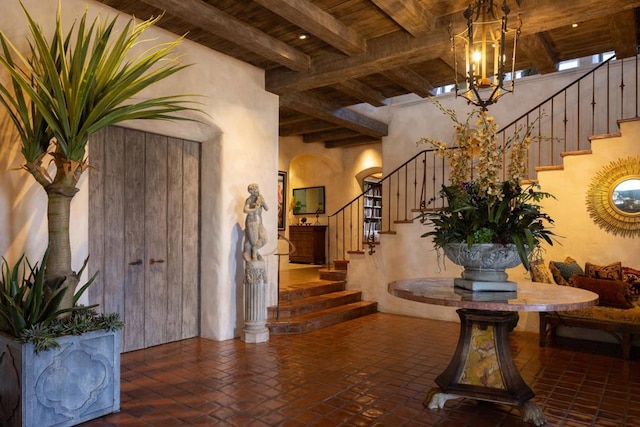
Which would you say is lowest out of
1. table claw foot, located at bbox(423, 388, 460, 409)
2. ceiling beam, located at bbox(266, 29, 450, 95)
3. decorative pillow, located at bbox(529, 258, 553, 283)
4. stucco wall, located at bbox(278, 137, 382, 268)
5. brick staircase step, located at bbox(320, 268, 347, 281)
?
table claw foot, located at bbox(423, 388, 460, 409)

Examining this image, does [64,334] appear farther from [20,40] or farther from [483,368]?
[483,368]

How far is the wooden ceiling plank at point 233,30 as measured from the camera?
3.61m

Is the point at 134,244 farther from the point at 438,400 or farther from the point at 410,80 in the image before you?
the point at 410,80

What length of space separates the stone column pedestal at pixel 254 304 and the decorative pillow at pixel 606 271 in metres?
3.60

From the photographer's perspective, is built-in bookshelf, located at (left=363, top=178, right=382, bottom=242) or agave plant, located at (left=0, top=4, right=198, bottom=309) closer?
agave plant, located at (left=0, top=4, right=198, bottom=309)

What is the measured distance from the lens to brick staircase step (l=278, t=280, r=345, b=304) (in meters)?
5.88

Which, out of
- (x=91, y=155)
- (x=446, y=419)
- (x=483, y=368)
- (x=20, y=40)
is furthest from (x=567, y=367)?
(x=20, y=40)

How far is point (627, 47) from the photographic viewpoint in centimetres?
477

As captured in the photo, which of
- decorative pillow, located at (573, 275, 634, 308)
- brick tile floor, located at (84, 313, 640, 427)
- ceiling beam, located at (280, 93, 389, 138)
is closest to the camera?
brick tile floor, located at (84, 313, 640, 427)

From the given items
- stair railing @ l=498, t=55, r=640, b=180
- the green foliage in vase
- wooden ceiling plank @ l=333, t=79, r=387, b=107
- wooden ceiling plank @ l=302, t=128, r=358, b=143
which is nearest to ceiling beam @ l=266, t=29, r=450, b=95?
wooden ceiling plank @ l=333, t=79, r=387, b=107

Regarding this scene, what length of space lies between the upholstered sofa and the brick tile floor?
0.76 feet

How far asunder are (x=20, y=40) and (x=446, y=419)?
421 cm

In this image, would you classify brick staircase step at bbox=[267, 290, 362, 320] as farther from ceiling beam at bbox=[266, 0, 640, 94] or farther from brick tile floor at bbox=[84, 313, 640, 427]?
ceiling beam at bbox=[266, 0, 640, 94]

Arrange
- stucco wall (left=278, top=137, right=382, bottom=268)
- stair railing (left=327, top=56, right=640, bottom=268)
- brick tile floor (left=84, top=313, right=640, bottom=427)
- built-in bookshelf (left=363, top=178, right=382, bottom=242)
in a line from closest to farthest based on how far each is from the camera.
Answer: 1. brick tile floor (left=84, top=313, right=640, bottom=427)
2. stair railing (left=327, top=56, right=640, bottom=268)
3. stucco wall (left=278, top=137, right=382, bottom=268)
4. built-in bookshelf (left=363, top=178, right=382, bottom=242)
